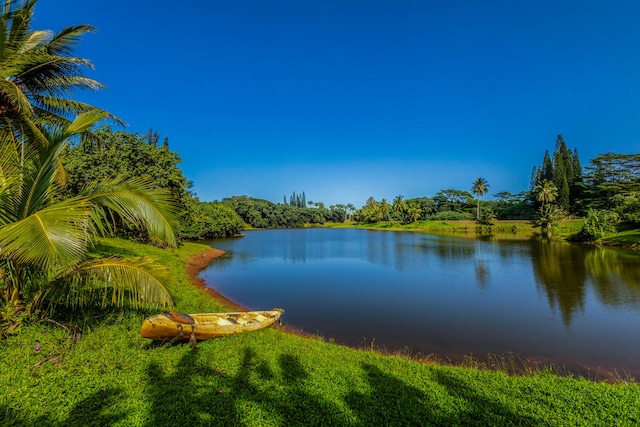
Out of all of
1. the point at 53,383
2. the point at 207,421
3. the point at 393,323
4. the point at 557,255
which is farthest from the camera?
the point at 557,255

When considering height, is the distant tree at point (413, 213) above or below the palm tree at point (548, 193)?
below

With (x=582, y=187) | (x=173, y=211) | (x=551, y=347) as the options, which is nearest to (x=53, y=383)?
(x=173, y=211)

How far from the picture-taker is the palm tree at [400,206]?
3619 inches

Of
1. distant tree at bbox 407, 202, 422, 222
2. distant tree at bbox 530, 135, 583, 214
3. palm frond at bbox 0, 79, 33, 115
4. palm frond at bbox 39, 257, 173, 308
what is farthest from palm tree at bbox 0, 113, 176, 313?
distant tree at bbox 407, 202, 422, 222

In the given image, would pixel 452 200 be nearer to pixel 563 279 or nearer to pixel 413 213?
pixel 413 213

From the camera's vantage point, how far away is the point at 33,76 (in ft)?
28.8

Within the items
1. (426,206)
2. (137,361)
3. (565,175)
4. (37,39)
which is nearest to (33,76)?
(37,39)

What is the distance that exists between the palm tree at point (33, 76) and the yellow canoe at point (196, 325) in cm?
448

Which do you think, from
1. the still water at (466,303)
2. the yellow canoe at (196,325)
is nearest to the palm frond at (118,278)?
the yellow canoe at (196,325)

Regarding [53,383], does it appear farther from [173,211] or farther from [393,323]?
[393,323]

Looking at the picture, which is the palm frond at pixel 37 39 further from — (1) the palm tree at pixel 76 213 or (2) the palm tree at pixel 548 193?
(2) the palm tree at pixel 548 193

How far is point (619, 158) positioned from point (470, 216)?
33404 mm

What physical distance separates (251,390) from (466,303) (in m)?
12.9

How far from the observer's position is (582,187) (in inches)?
2643
